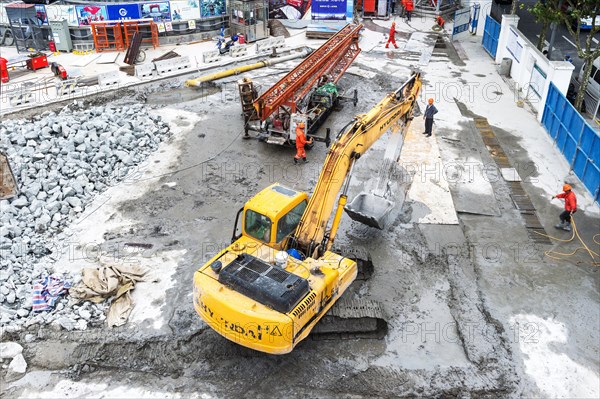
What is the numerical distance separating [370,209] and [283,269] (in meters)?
4.33

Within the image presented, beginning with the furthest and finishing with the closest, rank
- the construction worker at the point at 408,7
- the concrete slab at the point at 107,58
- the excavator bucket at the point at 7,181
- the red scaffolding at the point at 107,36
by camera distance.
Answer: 1. the construction worker at the point at 408,7
2. the red scaffolding at the point at 107,36
3. the concrete slab at the point at 107,58
4. the excavator bucket at the point at 7,181

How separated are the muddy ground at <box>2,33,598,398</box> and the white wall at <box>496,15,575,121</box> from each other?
5506mm

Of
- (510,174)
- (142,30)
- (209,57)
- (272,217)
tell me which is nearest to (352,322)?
(272,217)

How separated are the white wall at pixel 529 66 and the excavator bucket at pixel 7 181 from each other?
16796mm

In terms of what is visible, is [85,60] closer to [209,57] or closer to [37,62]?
[37,62]

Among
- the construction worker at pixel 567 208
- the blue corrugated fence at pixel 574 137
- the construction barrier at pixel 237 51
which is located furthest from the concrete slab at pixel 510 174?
the construction barrier at pixel 237 51

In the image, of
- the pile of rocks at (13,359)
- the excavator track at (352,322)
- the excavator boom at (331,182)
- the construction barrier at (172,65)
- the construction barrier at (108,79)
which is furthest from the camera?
the construction barrier at (172,65)

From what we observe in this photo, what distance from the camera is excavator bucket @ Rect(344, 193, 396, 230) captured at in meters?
12.2

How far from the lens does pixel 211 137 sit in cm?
1722

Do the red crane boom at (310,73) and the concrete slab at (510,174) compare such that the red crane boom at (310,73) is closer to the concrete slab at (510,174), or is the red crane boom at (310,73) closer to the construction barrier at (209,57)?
the construction barrier at (209,57)

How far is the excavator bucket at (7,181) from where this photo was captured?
13.0 meters

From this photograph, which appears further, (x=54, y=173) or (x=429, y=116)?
(x=429, y=116)

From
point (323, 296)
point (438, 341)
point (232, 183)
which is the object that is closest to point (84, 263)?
point (232, 183)

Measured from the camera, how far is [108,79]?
2134 cm
